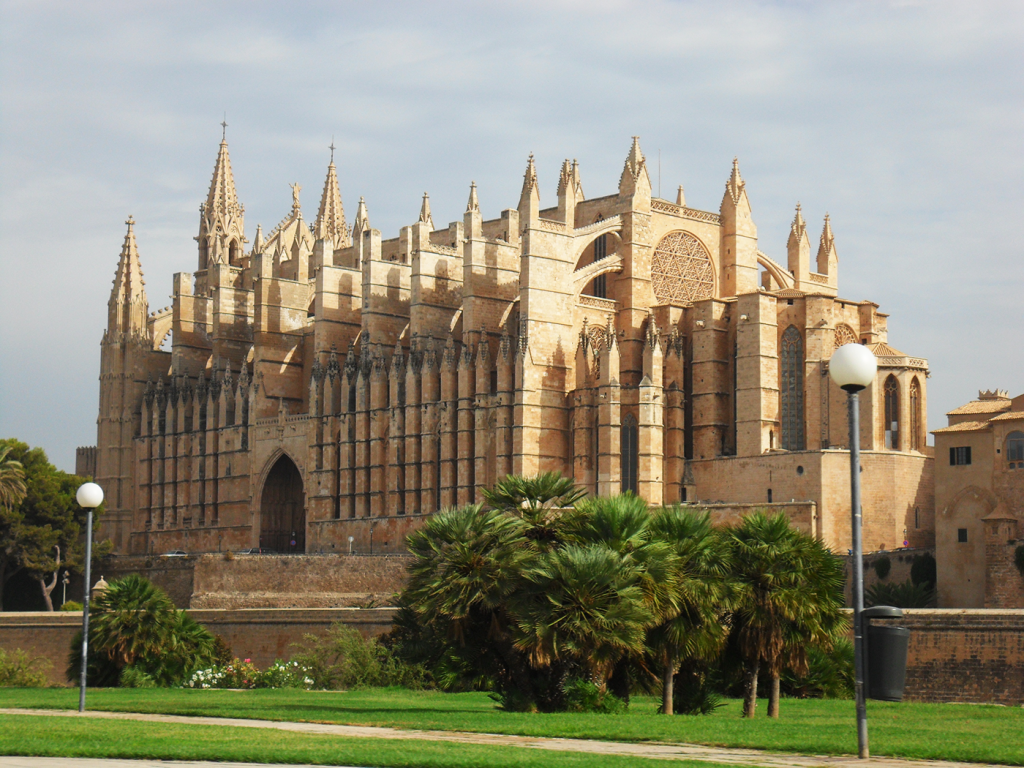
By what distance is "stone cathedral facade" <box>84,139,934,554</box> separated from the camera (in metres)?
51.0

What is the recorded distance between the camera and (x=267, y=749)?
15586 millimetres

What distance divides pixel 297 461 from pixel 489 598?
138 ft

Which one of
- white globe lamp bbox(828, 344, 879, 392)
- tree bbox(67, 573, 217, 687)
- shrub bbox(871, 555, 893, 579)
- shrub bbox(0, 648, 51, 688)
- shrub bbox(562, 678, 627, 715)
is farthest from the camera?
shrub bbox(871, 555, 893, 579)

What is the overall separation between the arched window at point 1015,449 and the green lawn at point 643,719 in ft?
49.8

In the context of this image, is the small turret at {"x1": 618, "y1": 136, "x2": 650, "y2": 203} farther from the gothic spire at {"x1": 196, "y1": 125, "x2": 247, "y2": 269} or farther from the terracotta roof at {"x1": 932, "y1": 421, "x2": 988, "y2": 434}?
the gothic spire at {"x1": 196, "y1": 125, "x2": 247, "y2": 269}

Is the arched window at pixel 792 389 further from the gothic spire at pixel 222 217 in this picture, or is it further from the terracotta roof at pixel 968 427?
the gothic spire at pixel 222 217

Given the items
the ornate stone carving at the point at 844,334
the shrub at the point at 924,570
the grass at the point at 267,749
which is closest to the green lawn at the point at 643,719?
the grass at the point at 267,749

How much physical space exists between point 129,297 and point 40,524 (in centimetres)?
1444

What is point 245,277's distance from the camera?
7406 cm

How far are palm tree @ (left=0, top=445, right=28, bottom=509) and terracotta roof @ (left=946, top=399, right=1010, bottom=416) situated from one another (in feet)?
109

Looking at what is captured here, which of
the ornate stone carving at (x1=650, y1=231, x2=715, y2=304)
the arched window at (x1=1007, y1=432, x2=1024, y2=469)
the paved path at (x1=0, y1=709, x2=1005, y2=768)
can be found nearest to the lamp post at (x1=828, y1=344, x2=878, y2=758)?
the paved path at (x1=0, y1=709, x2=1005, y2=768)

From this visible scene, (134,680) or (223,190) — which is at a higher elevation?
(223,190)

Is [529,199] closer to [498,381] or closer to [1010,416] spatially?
[498,381]

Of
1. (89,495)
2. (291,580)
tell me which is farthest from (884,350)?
(89,495)
